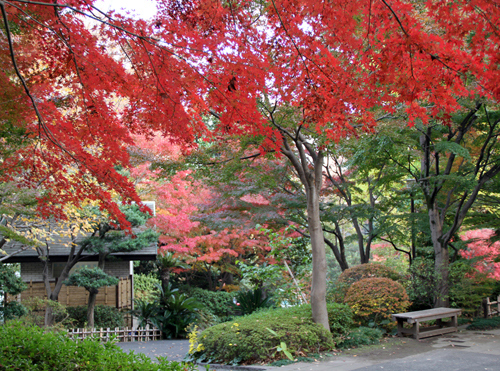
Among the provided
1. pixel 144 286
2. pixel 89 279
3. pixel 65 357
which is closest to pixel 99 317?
pixel 89 279

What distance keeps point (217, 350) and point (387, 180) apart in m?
6.67

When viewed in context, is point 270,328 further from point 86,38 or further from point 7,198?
point 7,198

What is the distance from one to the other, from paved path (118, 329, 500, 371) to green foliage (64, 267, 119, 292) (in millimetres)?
4794

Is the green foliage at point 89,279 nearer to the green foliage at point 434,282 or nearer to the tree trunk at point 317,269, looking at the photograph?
the tree trunk at point 317,269

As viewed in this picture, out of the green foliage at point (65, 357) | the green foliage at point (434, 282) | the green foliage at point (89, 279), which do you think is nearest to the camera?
the green foliage at point (65, 357)

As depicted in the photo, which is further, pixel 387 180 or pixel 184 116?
pixel 387 180

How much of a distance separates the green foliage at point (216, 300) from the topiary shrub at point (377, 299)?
24.5 ft

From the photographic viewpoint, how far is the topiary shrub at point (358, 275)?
371 inches

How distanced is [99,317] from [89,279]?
7.52ft

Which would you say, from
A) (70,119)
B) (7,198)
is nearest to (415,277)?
(70,119)

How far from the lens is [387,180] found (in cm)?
1077

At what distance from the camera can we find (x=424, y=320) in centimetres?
782

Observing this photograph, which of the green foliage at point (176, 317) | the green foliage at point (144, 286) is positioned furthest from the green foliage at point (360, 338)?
the green foliage at point (144, 286)

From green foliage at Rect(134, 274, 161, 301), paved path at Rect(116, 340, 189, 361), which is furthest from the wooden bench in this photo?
green foliage at Rect(134, 274, 161, 301)
